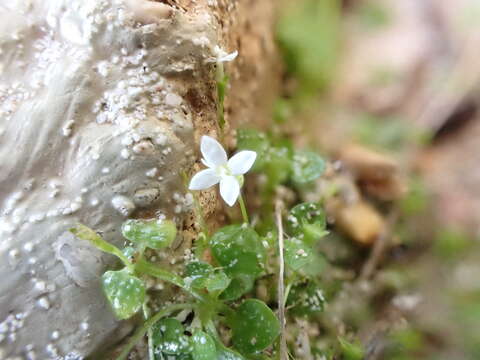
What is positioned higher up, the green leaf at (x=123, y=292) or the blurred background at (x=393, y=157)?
the green leaf at (x=123, y=292)

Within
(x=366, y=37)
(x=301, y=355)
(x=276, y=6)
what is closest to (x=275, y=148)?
(x=301, y=355)

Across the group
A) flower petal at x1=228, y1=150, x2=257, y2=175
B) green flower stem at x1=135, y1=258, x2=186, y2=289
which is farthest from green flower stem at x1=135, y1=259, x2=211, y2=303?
flower petal at x1=228, y1=150, x2=257, y2=175

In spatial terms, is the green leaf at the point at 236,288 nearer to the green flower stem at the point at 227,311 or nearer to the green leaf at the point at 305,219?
the green flower stem at the point at 227,311

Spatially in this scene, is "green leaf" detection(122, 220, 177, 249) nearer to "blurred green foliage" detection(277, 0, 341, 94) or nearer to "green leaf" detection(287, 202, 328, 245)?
"green leaf" detection(287, 202, 328, 245)

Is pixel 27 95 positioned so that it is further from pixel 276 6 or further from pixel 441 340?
pixel 441 340

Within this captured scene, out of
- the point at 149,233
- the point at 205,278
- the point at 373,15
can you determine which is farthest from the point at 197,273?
the point at 373,15

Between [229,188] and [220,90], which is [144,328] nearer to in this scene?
[229,188]

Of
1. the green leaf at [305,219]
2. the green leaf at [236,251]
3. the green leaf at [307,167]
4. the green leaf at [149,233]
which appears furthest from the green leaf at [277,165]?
the green leaf at [149,233]

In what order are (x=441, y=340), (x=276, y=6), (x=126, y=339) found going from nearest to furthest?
(x=126, y=339) < (x=441, y=340) < (x=276, y=6)
